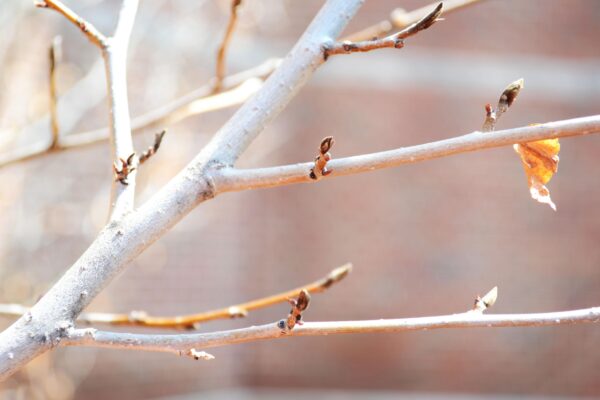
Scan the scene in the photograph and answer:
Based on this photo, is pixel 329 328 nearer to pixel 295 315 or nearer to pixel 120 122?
pixel 295 315

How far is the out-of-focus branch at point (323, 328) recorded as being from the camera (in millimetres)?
798

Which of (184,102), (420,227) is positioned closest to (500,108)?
(184,102)

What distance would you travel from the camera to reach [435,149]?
0.82 metres

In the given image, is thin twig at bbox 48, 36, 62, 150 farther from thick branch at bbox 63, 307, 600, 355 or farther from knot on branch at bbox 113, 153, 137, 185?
thick branch at bbox 63, 307, 600, 355

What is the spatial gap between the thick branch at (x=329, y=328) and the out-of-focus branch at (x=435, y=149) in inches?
6.8

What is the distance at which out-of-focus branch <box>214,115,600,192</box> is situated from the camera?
30.8 inches

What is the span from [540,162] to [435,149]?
212 millimetres

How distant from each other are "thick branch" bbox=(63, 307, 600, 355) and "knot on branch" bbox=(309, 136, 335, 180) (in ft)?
0.57

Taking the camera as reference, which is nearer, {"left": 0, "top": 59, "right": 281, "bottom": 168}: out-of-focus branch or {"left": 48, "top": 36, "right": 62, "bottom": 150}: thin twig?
{"left": 48, "top": 36, "right": 62, "bottom": 150}: thin twig

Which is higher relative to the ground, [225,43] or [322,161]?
[225,43]

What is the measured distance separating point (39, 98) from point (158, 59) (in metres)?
0.94

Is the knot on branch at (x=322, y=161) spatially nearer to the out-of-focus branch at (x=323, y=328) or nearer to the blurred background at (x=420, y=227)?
the out-of-focus branch at (x=323, y=328)

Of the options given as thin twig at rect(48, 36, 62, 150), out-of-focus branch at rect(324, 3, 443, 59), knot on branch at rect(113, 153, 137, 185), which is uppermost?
thin twig at rect(48, 36, 62, 150)

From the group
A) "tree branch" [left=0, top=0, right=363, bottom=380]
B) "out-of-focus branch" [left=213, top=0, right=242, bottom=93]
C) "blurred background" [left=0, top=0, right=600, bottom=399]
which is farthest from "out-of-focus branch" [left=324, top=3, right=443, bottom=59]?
"blurred background" [left=0, top=0, right=600, bottom=399]
